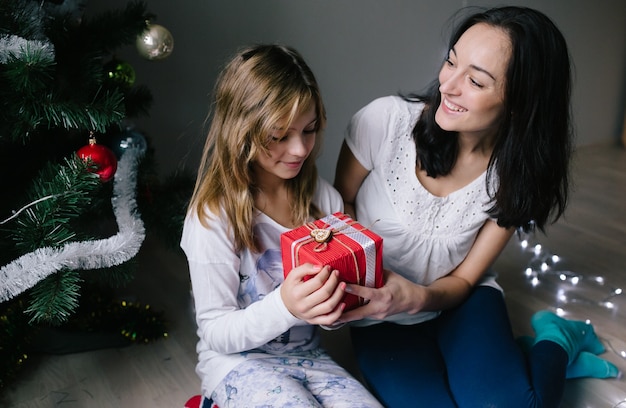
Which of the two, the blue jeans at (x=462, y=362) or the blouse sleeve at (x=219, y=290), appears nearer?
the blouse sleeve at (x=219, y=290)

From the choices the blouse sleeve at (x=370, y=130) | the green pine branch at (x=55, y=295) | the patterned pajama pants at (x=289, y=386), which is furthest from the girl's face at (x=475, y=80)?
the green pine branch at (x=55, y=295)

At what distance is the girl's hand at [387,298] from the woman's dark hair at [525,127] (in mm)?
281

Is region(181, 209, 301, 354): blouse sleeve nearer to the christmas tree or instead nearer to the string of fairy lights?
the christmas tree

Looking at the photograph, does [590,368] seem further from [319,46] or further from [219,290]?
[319,46]

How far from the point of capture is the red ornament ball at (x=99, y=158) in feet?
3.88

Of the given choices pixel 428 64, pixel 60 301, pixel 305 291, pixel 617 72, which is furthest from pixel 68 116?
pixel 617 72

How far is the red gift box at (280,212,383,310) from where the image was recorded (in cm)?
99

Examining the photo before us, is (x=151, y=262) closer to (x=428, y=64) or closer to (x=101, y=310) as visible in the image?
(x=101, y=310)

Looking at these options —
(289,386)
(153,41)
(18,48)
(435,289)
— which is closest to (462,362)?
(435,289)

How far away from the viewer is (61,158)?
4.43ft

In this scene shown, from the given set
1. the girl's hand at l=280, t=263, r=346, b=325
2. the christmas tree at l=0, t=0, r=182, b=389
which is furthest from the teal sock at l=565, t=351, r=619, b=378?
the christmas tree at l=0, t=0, r=182, b=389

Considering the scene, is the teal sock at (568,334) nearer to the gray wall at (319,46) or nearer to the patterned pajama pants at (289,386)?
the patterned pajama pants at (289,386)

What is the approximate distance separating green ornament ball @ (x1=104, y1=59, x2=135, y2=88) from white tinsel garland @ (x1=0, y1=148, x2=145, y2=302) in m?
0.14

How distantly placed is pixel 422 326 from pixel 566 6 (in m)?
1.91
